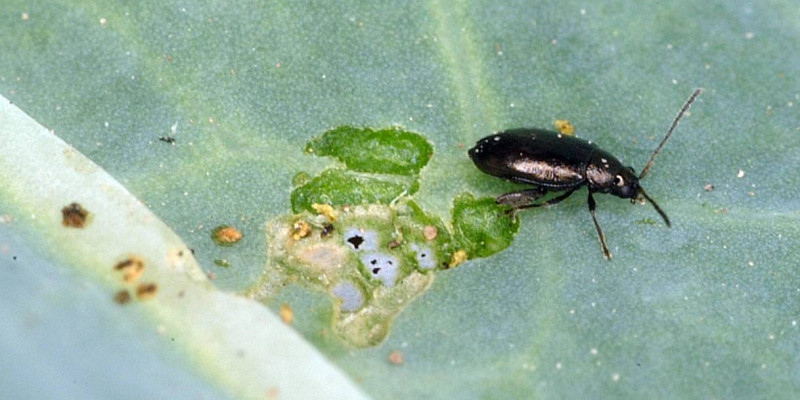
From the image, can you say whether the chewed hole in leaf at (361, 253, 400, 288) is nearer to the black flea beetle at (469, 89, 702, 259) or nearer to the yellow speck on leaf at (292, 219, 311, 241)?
the yellow speck on leaf at (292, 219, 311, 241)

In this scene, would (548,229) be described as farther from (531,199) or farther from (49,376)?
(49,376)

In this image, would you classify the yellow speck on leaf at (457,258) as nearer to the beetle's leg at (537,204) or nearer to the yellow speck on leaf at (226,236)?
the beetle's leg at (537,204)

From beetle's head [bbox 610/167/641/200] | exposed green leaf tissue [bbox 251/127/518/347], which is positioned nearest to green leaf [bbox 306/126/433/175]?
exposed green leaf tissue [bbox 251/127/518/347]

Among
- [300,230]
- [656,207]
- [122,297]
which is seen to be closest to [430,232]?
[300,230]

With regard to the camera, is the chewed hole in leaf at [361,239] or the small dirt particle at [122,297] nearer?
the small dirt particle at [122,297]

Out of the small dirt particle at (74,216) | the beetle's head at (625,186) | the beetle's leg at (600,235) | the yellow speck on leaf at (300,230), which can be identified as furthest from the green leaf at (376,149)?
the small dirt particle at (74,216)

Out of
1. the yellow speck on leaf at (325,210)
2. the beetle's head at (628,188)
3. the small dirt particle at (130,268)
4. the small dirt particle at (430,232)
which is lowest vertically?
the beetle's head at (628,188)
